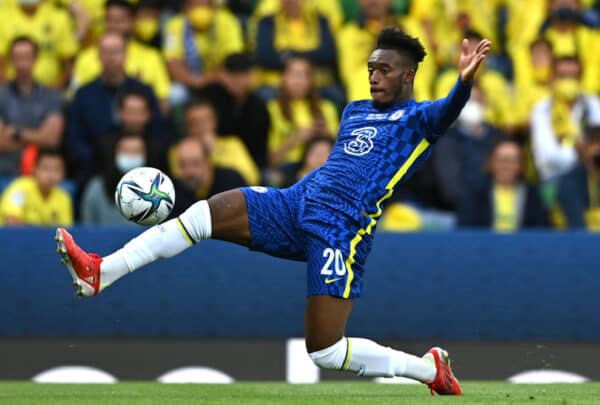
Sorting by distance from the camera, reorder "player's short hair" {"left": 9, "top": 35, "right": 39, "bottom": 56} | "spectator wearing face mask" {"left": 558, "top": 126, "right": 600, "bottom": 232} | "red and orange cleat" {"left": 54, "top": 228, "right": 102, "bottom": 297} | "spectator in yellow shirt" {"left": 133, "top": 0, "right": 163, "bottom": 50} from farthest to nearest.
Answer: "spectator in yellow shirt" {"left": 133, "top": 0, "right": 163, "bottom": 50} < "player's short hair" {"left": 9, "top": 35, "right": 39, "bottom": 56} < "spectator wearing face mask" {"left": 558, "top": 126, "right": 600, "bottom": 232} < "red and orange cleat" {"left": 54, "top": 228, "right": 102, "bottom": 297}

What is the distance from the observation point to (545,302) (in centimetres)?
973

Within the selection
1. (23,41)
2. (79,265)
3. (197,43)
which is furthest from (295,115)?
(79,265)

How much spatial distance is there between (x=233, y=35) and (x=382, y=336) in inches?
152

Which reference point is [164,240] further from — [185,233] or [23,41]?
[23,41]

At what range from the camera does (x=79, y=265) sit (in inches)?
259

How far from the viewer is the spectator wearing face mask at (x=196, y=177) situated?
34.0 ft

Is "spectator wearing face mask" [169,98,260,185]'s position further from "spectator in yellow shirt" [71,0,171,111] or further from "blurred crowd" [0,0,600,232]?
"spectator in yellow shirt" [71,0,171,111]

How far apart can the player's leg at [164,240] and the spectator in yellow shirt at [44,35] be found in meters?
5.57

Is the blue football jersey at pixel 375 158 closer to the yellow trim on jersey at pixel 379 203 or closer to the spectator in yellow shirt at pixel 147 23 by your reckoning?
the yellow trim on jersey at pixel 379 203

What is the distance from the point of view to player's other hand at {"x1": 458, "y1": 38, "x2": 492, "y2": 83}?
662 centimetres

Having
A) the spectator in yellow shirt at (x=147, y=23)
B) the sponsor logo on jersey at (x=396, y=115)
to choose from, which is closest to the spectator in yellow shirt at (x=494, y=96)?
the spectator in yellow shirt at (x=147, y=23)

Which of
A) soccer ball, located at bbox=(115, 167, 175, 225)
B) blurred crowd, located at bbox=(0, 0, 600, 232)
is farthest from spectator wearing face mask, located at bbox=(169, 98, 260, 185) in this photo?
soccer ball, located at bbox=(115, 167, 175, 225)

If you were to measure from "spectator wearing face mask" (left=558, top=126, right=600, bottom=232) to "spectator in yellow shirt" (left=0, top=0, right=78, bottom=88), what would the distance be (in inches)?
183

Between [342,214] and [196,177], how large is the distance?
3.66 m
